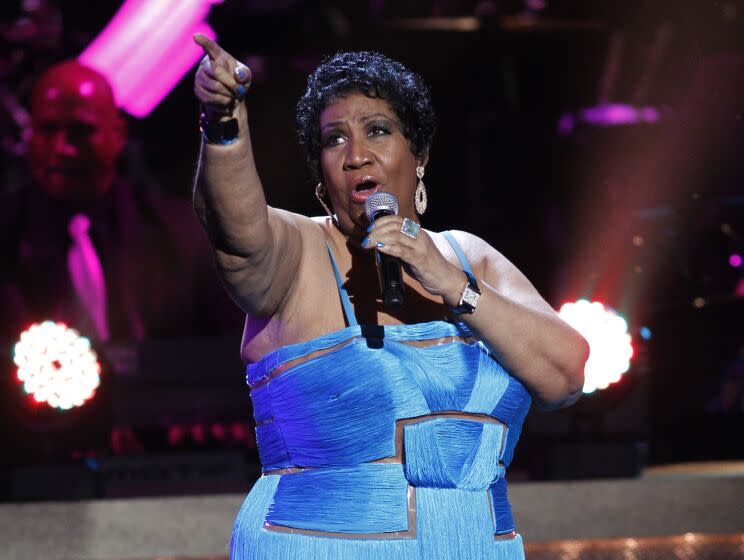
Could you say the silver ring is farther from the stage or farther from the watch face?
the stage

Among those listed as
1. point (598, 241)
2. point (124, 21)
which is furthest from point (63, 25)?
point (598, 241)

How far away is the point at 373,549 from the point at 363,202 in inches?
20.7

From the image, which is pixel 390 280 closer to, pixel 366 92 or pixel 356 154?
pixel 356 154

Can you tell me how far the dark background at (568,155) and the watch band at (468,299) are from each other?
2537 millimetres

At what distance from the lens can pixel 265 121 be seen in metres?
4.50

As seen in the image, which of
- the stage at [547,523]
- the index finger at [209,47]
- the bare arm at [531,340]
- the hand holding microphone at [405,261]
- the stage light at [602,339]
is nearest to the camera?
the index finger at [209,47]

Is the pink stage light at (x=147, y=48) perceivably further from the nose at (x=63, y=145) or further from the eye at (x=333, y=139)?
the eye at (x=333, y=139)

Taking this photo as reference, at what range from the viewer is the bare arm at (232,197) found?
1255 millimetres

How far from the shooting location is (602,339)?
12.4ft

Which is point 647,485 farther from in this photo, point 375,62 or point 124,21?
point 124,21

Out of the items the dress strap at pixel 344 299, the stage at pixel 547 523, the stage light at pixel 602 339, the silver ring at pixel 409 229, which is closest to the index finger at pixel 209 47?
the silver ring at pixel 409 229

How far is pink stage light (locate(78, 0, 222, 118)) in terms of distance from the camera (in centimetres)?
421

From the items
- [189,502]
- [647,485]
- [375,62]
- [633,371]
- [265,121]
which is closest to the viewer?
[375,62]

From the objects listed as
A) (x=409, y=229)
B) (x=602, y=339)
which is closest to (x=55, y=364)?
(x=602, y=339)
